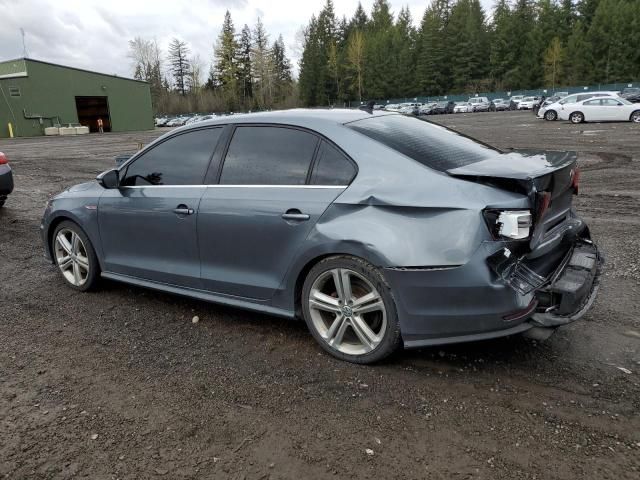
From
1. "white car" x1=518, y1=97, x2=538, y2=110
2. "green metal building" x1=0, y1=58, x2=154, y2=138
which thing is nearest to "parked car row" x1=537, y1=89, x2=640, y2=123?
"white car" x1=518, y1=97, x2=538, y2=110

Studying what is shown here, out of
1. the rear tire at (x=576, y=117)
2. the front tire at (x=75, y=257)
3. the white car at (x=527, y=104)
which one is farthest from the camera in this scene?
the white car at (x=527, y=104)

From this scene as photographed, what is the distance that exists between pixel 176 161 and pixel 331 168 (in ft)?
4.83

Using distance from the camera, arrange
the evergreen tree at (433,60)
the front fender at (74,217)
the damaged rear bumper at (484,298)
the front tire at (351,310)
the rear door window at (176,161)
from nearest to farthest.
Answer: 1. the damaged rear bumper at (484,298)
2. the front tire at (351,310)
3. the rear door window at (176,161)
4. the front fender at (74,217)
5. the evergreen tree at (433,60)

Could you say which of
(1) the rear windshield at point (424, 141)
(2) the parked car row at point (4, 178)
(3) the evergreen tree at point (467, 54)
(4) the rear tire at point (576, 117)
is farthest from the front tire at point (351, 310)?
(3) the evergreen tree at point (467, 54)

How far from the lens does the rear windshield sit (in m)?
3.32

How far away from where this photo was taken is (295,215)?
340 centimetres

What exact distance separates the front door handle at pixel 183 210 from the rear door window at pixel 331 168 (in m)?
1.05

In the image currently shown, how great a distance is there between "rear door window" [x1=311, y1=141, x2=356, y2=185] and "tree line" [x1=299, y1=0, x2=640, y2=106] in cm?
8401

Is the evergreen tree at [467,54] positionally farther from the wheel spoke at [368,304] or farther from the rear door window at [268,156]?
the wheel spoke at [368,304]

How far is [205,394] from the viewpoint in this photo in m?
3.10

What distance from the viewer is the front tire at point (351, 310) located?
316 centimetres

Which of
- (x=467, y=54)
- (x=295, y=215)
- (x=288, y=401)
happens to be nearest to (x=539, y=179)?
(x=295, y=215)

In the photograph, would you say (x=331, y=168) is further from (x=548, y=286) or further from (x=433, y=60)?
(x=433, y=60)

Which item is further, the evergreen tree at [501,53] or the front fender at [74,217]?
the evergreen tree at [501,53]
